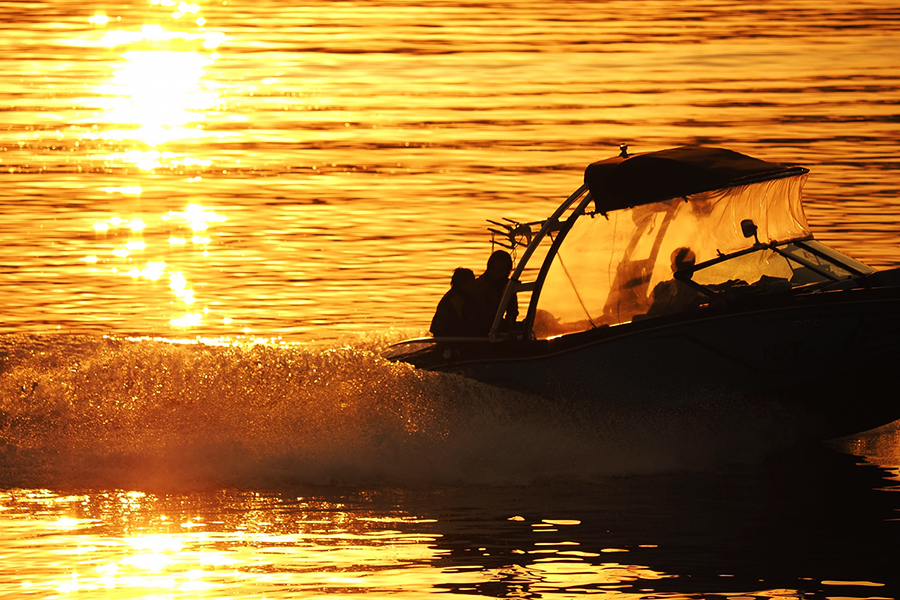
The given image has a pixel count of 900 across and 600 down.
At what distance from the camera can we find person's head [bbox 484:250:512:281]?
13.0m

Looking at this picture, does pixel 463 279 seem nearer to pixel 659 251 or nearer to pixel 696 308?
pixel 659 251

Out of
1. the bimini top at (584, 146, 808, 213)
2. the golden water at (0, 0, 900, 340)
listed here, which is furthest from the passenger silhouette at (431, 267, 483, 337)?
the golden water at (0, 0, 900, 340)

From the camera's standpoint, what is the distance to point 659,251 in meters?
12.4

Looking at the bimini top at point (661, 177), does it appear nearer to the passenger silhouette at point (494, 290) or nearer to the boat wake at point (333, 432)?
the passenger silhouette at point (494, 290)

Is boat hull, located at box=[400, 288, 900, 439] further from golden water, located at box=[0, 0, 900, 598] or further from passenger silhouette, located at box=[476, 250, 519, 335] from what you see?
passenger silhouette, located at box=[476, 250, 519, 335]

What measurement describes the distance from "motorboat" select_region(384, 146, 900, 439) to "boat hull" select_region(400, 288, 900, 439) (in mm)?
11

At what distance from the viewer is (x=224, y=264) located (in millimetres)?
21656

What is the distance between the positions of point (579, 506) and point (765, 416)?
2196 mm

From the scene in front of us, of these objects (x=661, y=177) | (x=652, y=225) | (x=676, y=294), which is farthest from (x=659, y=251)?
(x=661, y=177)

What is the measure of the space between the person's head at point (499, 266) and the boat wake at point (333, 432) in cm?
100

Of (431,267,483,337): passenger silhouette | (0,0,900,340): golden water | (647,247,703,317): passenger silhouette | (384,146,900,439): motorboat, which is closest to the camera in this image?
(384,146,900,439): motorboat

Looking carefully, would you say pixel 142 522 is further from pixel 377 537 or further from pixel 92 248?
pixel 92 248

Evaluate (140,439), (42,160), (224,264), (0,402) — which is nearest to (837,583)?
(140,439)

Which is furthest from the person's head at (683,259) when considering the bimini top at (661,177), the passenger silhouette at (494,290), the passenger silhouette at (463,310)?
the passenger silhouette at (463,310)
